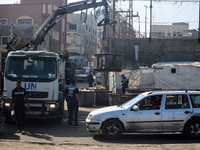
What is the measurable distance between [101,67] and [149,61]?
818 centimetres

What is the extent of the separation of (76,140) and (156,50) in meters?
18.4

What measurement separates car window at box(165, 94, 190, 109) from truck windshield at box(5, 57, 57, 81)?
437 cm

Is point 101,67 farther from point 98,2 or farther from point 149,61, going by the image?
point 149,61

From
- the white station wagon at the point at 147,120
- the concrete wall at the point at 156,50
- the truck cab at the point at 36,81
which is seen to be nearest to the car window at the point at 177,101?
the white station wagon at the point at 147,120

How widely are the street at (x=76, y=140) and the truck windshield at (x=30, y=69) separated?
188 cm

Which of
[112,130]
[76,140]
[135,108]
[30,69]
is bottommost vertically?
[76,140]

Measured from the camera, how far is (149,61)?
1029 inches

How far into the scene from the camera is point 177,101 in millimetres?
9352

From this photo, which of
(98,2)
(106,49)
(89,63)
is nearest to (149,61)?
(106,49)

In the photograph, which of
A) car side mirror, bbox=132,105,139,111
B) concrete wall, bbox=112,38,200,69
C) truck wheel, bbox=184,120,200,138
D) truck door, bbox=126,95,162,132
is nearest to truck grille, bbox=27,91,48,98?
truck door, bbox=126,95,162,132

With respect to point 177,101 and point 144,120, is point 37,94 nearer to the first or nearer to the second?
point 144,120

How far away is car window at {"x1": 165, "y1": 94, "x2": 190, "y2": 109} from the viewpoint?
929 centimetres

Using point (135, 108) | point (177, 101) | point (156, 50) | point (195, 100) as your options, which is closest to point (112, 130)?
point (135, 108)

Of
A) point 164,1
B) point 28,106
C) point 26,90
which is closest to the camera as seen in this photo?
point 28,106
